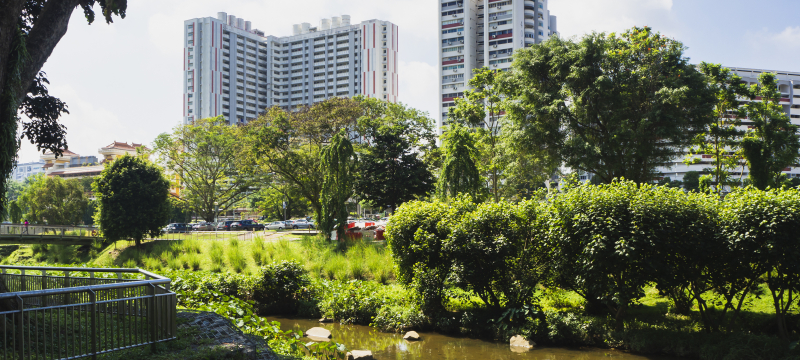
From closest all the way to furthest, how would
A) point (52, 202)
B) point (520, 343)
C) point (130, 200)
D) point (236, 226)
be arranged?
1. point (520, 343)
2. point (130, 200)
3. point (52, 202)
4. point (236, 226)

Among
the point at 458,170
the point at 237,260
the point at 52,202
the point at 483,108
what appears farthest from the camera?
the point at 52,202

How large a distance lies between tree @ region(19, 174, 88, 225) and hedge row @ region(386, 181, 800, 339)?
145ft

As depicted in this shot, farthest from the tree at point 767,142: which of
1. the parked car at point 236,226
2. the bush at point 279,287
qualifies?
the parked car at point 236,226

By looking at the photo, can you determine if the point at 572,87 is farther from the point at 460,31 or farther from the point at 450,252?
the point at 460,31

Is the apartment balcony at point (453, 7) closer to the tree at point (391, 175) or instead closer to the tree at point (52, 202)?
the tree at point (391, 175)

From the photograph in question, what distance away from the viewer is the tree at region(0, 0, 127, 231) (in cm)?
723

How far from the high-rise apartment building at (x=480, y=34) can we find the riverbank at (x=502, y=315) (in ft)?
217

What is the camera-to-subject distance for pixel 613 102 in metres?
21.6

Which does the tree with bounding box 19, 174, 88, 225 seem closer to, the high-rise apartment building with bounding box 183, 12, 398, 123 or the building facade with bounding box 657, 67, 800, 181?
the high-rise apartment building with bounding box 183, 12, 398, 123

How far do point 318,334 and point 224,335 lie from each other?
6.03m

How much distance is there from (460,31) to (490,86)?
58.8 m

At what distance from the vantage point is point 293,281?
16719 mm

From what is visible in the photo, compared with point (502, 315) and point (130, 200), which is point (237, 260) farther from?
point (502, 315)

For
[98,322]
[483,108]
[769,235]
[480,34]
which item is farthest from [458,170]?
[480,34]
